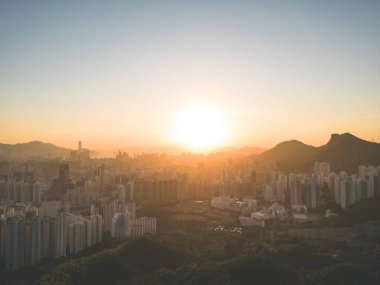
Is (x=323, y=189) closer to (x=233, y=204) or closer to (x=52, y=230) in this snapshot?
(x=233, y=204)

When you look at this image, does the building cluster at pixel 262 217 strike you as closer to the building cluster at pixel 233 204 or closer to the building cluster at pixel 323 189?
the building cluster at pixel 233 204

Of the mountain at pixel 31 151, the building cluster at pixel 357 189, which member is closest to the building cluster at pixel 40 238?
the building cluster at pixel 357 189

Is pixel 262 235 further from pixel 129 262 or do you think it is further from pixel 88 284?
pixel 88 284

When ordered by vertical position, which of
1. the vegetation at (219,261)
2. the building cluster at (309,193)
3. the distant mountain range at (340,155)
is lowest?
the vegetation at (219,261)

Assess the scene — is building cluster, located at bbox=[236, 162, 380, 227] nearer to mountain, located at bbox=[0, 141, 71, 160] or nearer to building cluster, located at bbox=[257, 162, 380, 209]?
building cluster, located at bbox=[257, 162, 380, 209]

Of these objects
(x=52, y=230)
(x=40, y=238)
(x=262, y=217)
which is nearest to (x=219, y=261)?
(x=52, y=230)

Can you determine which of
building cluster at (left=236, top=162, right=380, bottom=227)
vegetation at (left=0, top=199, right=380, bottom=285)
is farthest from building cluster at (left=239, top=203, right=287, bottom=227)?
vegetation at (left=0, top=199, right=380, bottom=285)
